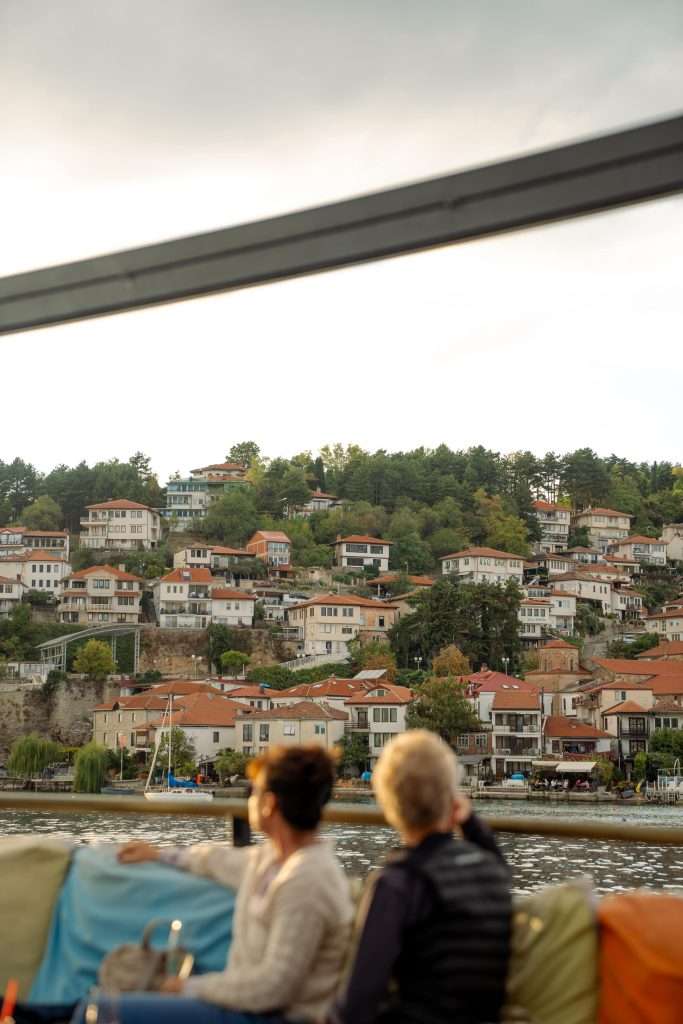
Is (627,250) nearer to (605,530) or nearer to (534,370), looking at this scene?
(605,530)

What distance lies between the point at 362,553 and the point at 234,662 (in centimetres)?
1036

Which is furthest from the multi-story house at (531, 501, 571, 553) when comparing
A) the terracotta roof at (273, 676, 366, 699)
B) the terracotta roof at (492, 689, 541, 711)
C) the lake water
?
the lake water

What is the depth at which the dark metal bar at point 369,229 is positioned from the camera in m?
1.71

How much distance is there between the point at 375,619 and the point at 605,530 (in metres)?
16.6

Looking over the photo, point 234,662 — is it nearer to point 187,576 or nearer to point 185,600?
point 185,600

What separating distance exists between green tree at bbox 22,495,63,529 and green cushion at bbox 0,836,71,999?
56591 millimetres

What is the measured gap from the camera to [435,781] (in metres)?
1.19

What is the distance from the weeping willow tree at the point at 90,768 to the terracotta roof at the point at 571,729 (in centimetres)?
1586

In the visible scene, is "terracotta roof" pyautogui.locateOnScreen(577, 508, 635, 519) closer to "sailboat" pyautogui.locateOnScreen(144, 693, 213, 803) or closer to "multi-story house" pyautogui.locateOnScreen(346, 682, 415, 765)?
"multi-story house" pyautogui.locateOnScreen(346, 682, 415, 765)

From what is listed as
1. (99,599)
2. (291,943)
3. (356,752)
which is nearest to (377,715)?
(356,752)

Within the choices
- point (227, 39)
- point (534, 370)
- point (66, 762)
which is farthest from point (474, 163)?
point (534, 370)

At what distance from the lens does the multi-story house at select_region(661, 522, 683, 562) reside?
5784 centimetres

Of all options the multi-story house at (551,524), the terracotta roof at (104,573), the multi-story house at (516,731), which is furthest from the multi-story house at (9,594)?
the multi-story house at (551,524)

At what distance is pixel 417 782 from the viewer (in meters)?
1.19
